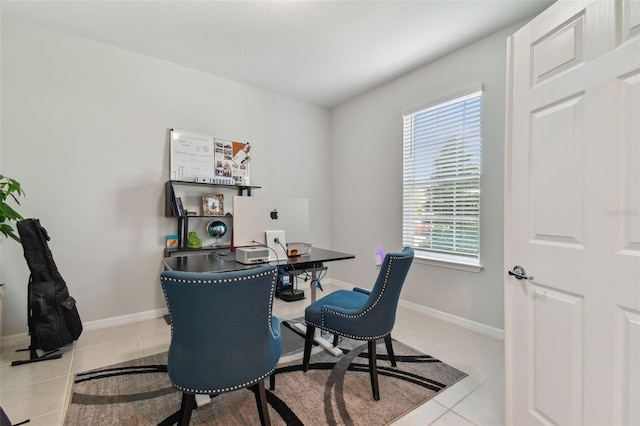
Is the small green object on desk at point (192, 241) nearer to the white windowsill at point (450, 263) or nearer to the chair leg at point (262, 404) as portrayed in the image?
the chair leg at point (262, 404)

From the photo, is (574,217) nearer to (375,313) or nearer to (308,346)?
(375,313)

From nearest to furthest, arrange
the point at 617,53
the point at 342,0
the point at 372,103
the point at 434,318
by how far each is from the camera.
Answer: the point at 617,53
the point at 342,0
the point at 434,318
the point at 372,103

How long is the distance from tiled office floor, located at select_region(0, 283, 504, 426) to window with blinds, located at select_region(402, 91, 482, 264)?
0.80 meters

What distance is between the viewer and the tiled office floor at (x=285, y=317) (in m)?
1.63

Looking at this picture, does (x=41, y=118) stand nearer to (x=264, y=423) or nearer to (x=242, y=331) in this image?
(x=242, y=331)

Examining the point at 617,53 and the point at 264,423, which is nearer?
the point at 617,53

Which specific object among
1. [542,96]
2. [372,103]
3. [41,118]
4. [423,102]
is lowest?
[542,96]

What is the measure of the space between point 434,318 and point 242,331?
2.55 m

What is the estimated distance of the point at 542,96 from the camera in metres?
1.31

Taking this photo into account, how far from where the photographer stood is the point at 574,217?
1.18m

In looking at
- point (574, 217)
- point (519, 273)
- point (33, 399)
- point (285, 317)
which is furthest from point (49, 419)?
point (574, 217)

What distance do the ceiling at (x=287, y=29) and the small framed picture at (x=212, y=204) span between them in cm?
154

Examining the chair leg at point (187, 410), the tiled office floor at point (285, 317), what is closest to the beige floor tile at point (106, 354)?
the tiled office floor at point (285, 317)

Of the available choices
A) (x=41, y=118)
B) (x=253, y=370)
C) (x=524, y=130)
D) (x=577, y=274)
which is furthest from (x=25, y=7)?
(x=577, y=274)
